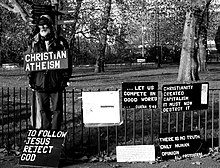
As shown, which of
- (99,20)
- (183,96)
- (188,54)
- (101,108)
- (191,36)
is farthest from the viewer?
(99,20)

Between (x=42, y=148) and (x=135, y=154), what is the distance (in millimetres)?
1534

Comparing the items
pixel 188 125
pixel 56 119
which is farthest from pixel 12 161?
pixel 188 125

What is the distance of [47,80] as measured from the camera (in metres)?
6.82

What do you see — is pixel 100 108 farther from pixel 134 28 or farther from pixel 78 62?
pixel 78 62

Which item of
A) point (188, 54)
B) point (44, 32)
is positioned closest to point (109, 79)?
point (188, 54)

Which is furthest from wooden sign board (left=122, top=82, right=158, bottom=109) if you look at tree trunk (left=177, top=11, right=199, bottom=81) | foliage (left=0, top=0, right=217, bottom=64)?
tree trunk (left=177, top=11, right=199, bottom=81)

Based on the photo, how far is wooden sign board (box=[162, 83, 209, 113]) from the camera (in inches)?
288

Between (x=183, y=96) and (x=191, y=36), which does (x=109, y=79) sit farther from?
(x=183, y=96)

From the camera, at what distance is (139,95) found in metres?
7.30

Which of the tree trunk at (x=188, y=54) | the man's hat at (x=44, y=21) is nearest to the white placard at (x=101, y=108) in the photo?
the man's hat at (x=44, y=21)

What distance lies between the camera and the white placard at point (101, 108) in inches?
278

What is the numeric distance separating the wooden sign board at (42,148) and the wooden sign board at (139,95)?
124 cm

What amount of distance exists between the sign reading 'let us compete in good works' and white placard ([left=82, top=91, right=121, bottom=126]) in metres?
0.67

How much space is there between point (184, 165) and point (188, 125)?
313 centimetres
